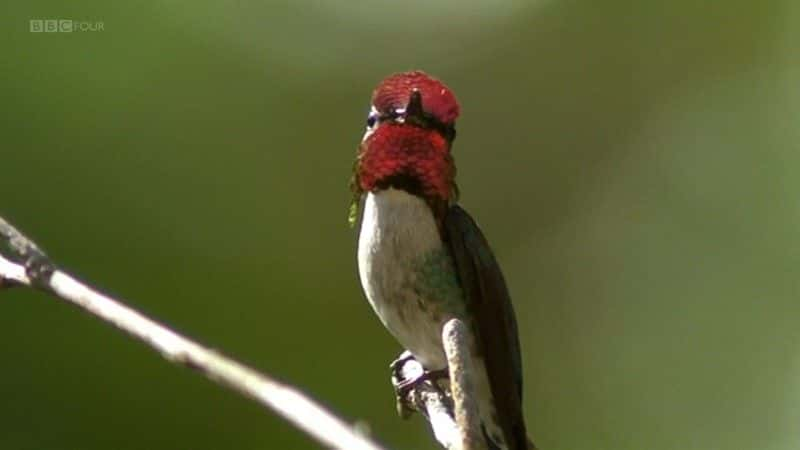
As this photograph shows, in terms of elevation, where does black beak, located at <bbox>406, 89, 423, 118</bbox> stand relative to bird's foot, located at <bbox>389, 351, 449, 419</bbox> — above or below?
above

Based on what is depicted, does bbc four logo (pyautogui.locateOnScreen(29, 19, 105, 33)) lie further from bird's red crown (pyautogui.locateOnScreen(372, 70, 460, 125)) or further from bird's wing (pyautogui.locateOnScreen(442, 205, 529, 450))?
bird's red crown (pyautogui.locateOnScreen(372, 70, 460, 125))

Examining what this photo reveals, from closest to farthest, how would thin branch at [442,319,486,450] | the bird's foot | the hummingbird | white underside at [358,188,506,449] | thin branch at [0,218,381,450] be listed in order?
thin branch at [0,218,381,450] → thin branch at [442,319,486,450] → the hummingbird → white underside at [358,188,506,449] → the bird's foot

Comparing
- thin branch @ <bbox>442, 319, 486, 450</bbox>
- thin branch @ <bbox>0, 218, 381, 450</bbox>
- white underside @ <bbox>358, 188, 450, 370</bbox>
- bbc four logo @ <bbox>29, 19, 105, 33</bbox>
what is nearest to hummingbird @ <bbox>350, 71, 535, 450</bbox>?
white underside @ <bbox>358, 188, 450, 370</bbox>

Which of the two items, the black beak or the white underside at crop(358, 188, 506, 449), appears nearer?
→ the black beak

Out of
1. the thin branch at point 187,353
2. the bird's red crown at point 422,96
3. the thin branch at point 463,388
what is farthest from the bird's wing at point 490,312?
the thin branch at point 187,353

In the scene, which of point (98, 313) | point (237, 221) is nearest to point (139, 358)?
point (237, 221)

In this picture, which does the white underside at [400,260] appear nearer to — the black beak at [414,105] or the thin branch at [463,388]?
the black beak at [414,105]

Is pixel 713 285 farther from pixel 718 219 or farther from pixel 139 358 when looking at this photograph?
pixel 139 358
